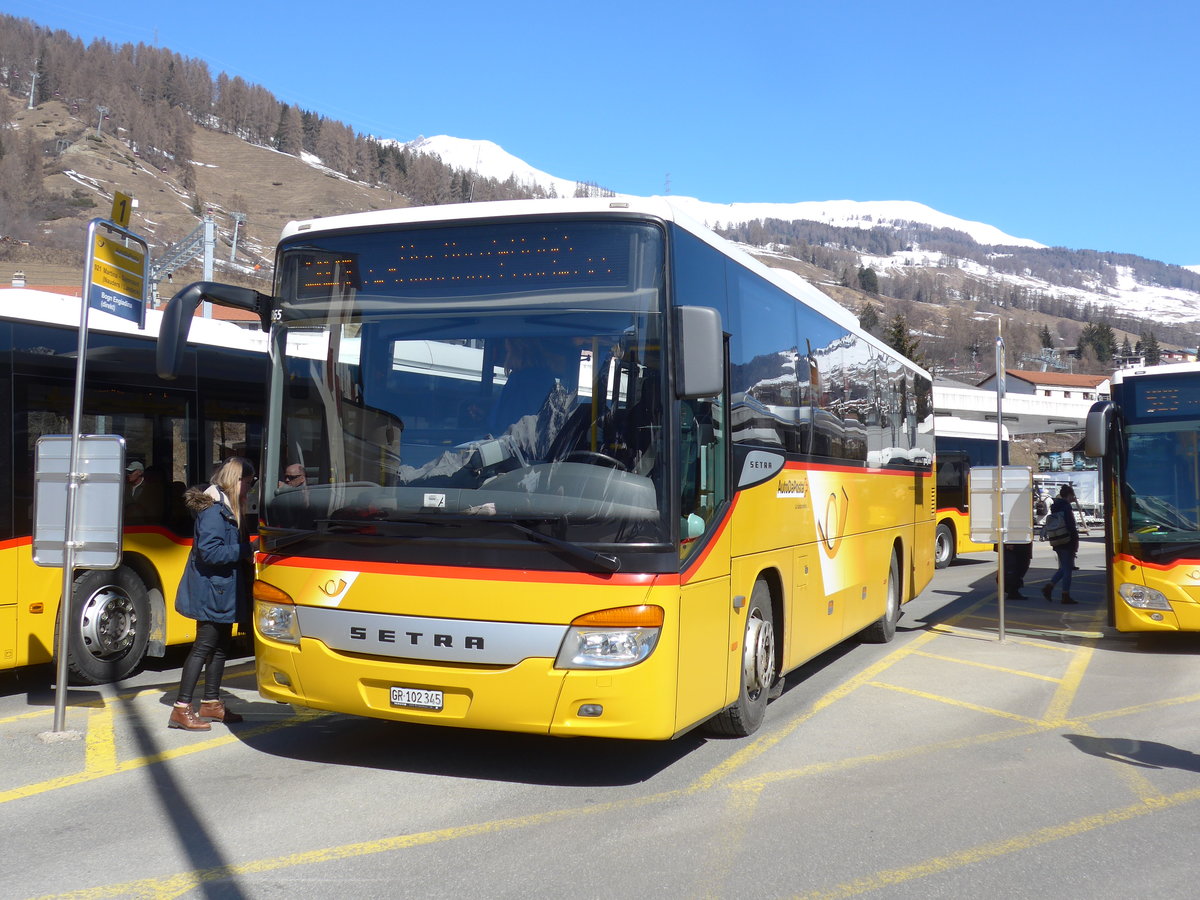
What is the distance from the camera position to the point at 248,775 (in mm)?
6426

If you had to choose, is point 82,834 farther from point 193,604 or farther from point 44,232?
point 44,232

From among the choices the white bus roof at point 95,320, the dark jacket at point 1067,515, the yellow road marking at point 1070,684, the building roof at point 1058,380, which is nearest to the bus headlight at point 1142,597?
the yellow road marking at point 1070,684

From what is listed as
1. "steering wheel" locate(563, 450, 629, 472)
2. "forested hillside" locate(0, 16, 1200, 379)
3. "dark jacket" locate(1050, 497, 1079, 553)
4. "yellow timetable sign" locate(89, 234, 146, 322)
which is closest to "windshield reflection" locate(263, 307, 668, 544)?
"steering wheel" locate(563, 450, 629, 472)

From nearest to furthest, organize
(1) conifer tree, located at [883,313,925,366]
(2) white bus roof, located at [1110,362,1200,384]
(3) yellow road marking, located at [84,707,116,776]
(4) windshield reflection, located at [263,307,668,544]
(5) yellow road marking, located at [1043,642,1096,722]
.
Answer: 1. (4) windshield reflection, located at [263,307,668,544]
2. (3) yellow road marking, located at [84,707,116,776]
3. (5) yellow road marking, located at [1043,642,1096,722]
4. (2) white bus roof, located at [1110,362,1200,384]
5. (1) conifer tree, located at [883,313,925,366]

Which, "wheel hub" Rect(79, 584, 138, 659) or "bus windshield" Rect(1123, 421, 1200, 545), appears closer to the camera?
"wheel hub" Rect(79, 584, 138, 659)

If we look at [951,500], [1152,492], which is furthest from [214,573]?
[951,500]

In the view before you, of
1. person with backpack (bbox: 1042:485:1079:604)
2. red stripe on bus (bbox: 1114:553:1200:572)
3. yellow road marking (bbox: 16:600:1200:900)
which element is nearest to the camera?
yellow road marking (bbox: 16:600:1200:900)

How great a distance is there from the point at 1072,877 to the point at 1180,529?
790 centimetres

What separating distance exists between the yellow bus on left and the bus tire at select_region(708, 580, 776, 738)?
3784 mm

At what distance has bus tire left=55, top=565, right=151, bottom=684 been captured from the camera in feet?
29.2

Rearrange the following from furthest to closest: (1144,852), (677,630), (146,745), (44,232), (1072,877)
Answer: (44,232) → (146,745) → (677,630) → (1144,852) → (1072,877)

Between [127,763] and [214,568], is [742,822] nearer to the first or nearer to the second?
[127,763]

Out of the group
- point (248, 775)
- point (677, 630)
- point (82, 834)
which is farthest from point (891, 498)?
point (82, 834)

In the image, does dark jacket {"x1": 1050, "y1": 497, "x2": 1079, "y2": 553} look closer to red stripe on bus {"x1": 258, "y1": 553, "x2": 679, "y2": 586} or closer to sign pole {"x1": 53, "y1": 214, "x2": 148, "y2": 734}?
red stripe on bus {"x1": 258, "y1": 553, "x2": 679, "y2": 586}
